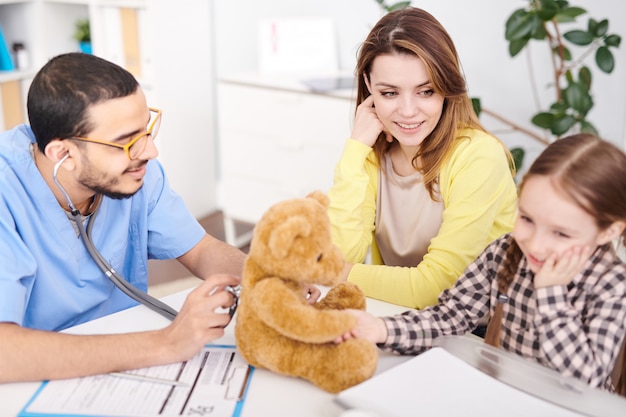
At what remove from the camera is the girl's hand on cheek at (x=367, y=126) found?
1.62m

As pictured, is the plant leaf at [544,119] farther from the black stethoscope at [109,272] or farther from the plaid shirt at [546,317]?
the black stethoscope at [109,272]

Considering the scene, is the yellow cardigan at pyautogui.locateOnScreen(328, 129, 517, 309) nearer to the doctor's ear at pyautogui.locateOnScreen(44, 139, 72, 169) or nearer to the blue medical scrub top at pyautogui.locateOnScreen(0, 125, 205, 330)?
the blue medical scrub top at pyautogui.locateOnScreen(0, 125, 205, 330)

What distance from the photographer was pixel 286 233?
0.95 m

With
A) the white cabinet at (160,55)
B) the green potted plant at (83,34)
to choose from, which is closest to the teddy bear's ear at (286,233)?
the white cabinet at (160,55)

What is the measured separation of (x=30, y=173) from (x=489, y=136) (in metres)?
0.98

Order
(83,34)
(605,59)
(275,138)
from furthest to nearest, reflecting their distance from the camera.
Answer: (83,34) < (275,138) < (605,59)

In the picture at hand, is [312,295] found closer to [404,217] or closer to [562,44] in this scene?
[404,217]

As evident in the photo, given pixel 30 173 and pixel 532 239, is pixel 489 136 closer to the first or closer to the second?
pixel 532 239

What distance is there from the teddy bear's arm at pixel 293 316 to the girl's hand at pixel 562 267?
313 mm

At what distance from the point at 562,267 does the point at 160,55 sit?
2719mm

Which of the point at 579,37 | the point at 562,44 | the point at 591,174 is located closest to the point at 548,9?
the point at 579,37

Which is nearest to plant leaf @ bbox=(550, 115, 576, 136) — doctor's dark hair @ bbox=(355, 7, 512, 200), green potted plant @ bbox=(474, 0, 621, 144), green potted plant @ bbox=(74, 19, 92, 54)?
green potted plant @ bbox=(474, 0, 621, 144)

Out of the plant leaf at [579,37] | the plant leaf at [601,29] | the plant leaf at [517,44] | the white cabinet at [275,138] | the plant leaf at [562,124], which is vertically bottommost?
the white cabinet at [275,138]

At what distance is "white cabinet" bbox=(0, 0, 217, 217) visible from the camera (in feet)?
11.1
